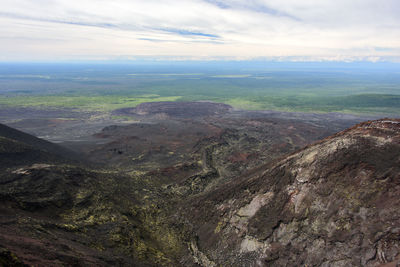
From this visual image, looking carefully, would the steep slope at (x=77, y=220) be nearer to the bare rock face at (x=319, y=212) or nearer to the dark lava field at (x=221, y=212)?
the dark lava field at (x=221, y=212)

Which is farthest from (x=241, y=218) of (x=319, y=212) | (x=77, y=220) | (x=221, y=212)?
(x=77, y=220)

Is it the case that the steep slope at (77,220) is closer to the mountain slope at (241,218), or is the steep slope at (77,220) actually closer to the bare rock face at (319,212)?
the mountain slope at (241,218)

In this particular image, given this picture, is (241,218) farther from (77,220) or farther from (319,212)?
(77,220)

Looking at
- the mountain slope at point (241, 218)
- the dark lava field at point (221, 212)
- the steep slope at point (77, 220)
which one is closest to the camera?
the steep slope at point (77, 220)

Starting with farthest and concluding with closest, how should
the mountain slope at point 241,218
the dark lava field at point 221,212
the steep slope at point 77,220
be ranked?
the dark lava field at point 221,212 → the mountain slope at point 241,218 → the steep slope at point 77,220

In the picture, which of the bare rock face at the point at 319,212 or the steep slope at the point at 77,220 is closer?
the steep slope at the point at 77,220

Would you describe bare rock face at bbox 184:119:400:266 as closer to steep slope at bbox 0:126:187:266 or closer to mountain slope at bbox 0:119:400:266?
mountain slope at bbox 0:119:400:266

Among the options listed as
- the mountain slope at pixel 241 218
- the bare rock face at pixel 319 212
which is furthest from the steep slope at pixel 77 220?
the bare rock face at pixel 319 212

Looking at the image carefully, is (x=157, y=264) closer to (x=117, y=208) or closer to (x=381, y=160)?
(x=117, y=208)
